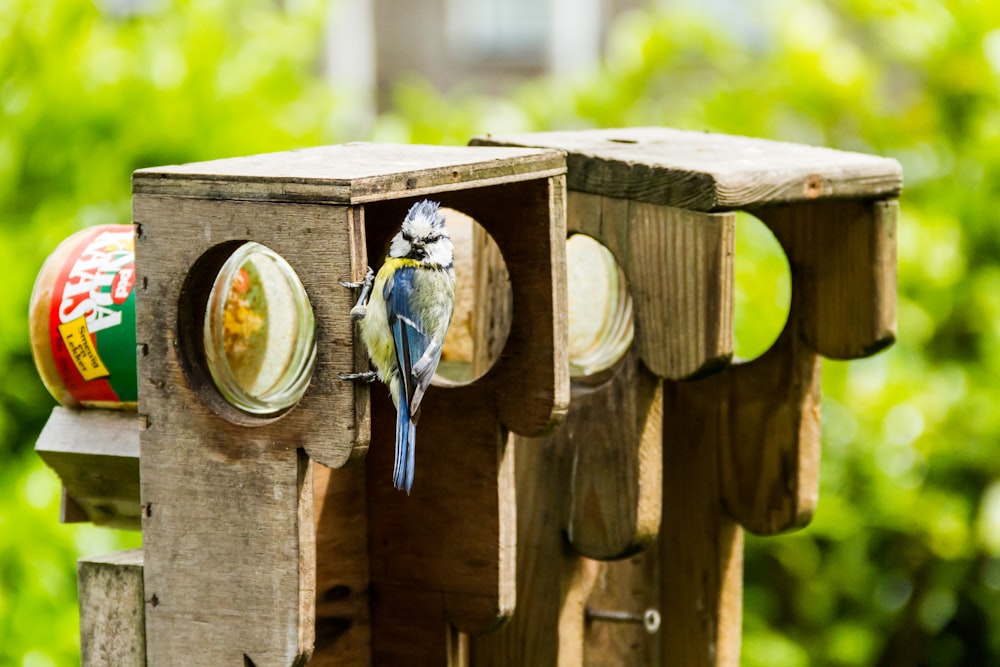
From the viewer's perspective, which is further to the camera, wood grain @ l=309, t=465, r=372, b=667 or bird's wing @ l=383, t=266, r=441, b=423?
wood grain @ l=309, t=465, r=372, b=667

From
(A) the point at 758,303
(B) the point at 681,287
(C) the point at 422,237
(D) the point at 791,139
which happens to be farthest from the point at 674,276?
(D) the point at 791,139

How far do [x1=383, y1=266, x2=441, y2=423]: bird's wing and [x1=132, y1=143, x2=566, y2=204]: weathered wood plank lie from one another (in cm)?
13

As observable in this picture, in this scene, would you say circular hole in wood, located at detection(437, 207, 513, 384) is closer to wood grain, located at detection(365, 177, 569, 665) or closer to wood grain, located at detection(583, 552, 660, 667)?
wood grain, located at detection(365, 177, 569, 665)

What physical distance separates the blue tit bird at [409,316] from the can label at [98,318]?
1.27ft

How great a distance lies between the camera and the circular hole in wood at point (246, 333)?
1.76 m

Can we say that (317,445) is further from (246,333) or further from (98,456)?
(98,456)

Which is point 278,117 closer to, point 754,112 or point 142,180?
point 754,112

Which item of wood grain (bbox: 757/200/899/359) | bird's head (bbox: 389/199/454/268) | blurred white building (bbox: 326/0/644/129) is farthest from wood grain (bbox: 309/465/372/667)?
blurred white building (bbox: 326/0/644/129)

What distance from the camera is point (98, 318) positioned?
1.95 metres

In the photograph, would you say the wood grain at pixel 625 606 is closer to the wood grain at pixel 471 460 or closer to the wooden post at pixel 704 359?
the wooden post at pixel 704 359

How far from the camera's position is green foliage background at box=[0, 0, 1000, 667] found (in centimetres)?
328

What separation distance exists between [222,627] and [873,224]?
1211 millimetres

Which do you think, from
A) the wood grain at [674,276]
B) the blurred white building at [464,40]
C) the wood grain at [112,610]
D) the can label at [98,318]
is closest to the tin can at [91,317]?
the can label at [98,318]

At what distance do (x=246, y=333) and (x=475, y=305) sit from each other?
476 millimetres
